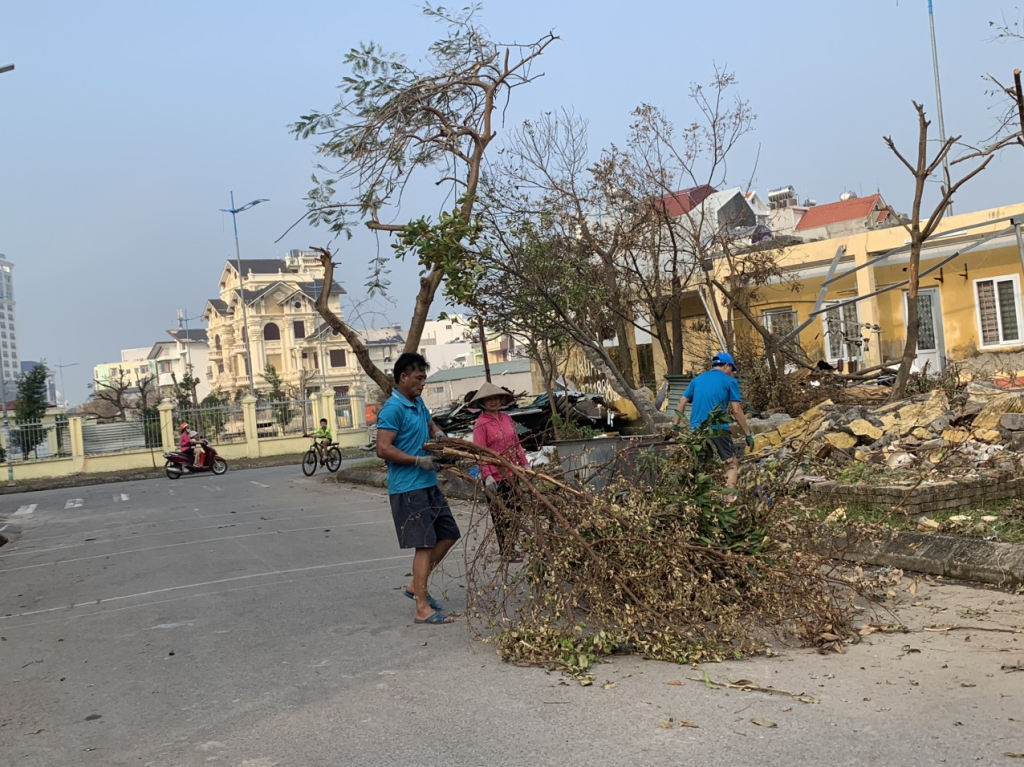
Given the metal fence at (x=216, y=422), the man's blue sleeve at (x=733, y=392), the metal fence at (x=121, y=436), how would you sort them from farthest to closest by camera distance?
the metal fence at (x=216, y=422), the metal fence at (x=121, y=436), the man's blue sleeve at (x=733, y=392)

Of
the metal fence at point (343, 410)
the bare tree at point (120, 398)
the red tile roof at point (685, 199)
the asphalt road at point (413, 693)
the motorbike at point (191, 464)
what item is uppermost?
the red tile roof at point (685, 199)

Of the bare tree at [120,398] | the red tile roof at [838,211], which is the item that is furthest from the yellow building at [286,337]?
the red tile roof at [838,211]

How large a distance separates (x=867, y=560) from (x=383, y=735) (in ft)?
14.9

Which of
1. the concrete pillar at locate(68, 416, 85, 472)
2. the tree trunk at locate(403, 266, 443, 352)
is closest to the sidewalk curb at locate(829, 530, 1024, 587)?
the tree trunk at locate(403, 266, 443, 352)

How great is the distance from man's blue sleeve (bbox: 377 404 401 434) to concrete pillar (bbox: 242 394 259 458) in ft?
101

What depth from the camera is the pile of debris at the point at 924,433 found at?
10312 mm

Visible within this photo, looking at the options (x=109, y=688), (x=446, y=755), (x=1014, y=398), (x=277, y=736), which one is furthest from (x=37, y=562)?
(x=1014, y=398)

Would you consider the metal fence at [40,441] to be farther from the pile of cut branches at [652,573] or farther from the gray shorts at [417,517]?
the pile of cut branches at [652,573]

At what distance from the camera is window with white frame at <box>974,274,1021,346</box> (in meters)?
20.8

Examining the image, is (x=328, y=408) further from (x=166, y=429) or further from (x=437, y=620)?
(x=437, y=620)

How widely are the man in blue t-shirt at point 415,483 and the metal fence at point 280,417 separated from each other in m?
31.9

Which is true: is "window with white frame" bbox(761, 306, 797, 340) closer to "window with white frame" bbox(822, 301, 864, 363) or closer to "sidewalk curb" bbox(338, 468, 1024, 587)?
"window with white frame" bbox(822, 301, 864, 363)

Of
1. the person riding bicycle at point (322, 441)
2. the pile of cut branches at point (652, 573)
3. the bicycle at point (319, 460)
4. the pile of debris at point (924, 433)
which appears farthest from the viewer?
the person riding bicycle at point (322, 441)

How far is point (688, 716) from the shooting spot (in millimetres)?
4453
